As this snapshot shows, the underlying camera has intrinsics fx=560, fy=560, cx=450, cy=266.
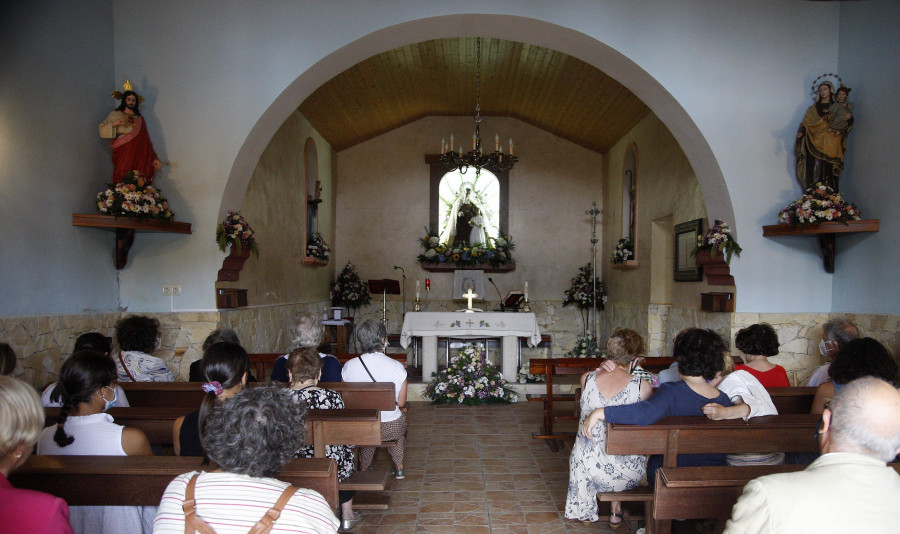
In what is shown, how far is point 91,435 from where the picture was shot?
218cm

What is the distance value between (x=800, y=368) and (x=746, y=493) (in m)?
4.48

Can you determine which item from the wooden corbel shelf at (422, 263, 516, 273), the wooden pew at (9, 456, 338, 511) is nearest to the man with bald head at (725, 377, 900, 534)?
the wooden pew at (9, 456, 338, 511)

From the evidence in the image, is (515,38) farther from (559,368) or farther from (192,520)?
(192,520)

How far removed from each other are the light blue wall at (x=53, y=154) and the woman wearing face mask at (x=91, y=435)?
193 cm

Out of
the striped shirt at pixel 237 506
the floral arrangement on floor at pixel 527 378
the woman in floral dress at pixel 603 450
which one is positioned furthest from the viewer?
the floral arrangement on floor at pixel 527 378

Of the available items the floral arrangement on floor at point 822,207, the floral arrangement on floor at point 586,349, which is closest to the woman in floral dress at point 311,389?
the floral arrangement on floor at point 822,207

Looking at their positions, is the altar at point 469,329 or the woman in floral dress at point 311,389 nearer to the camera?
the woman in floral dress at point 311,389

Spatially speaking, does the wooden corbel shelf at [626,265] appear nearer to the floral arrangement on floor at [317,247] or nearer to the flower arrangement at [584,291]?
the flower arrangement at [584,291]

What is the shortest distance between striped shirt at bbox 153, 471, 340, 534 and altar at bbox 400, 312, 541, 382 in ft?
19.5

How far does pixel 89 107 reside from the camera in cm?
456

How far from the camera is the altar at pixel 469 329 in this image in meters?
7.45

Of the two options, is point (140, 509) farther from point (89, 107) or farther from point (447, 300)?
point (447, 300)

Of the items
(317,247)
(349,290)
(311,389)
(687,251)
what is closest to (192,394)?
(311,389)

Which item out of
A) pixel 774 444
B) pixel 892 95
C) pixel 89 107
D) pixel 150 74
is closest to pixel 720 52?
pixel 892 95
